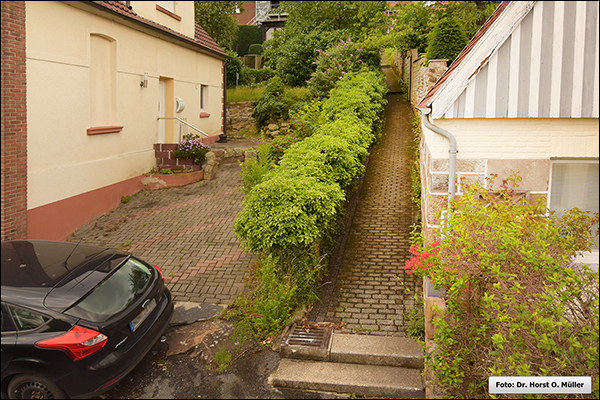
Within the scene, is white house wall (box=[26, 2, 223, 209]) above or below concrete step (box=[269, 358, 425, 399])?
above

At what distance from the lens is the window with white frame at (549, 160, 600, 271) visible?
555cm

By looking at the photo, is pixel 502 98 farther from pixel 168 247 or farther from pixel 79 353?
pixel 168 247

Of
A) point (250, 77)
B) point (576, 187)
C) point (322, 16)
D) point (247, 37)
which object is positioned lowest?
point (576, 187)

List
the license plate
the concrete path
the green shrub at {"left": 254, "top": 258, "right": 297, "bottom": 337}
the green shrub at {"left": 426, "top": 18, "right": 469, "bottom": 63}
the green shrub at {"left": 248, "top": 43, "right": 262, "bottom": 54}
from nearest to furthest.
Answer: the license plate
the green shrub at {"left": 254, "top": 258, "right": 297, "bottom": 337}
the concrete path
the green shrub at {"left": 426, "top": 18, "right": 469, "bottom": 63}
the green shrub at {"left": 248, "top": 43, "right": 262, "bottom": 54}

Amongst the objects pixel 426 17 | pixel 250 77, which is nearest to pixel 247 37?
pixel 250 77

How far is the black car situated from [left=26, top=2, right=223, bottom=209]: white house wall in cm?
416

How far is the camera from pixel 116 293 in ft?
17.5

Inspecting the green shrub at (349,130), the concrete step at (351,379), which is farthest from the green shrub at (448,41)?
the concrete step at (351,379)

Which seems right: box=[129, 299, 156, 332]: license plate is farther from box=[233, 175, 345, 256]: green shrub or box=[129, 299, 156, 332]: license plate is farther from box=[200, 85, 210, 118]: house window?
box=[200, 85, 210, 118]: house window

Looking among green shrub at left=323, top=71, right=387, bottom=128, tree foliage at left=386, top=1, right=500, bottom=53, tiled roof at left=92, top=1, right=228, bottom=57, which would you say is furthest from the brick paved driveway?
tree foliage at left=386, top=1, right=500, bottom=53

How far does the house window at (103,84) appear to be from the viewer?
35.7 ft

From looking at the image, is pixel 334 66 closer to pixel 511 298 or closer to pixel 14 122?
pixel 14 122

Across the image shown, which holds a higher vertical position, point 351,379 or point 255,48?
point 255,48

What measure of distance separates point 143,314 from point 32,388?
1.29m
